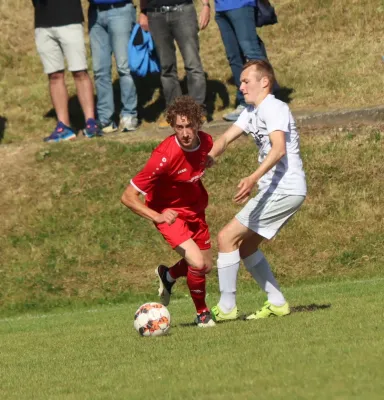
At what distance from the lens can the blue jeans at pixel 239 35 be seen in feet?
50.9

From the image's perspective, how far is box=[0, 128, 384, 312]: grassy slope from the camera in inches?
573

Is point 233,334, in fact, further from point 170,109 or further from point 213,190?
point 213,190

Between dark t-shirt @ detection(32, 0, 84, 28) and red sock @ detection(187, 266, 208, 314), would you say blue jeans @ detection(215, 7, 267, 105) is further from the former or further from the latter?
red sock @ detection(187, 266, 208, 314)

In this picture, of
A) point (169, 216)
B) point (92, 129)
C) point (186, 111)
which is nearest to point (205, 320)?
point (169, 216)

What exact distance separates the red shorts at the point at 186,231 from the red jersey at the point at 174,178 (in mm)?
90

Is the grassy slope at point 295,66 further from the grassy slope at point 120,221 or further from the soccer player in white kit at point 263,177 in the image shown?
the soccer player in white kit at point 263,177

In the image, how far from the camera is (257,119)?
9477mm

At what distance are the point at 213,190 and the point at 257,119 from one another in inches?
254

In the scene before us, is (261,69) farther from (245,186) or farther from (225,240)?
(225,240)

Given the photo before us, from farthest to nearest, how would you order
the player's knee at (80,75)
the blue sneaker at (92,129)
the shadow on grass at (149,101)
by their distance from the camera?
the shadow on grass at (149,101), the blue sneaker at (92,129), the player's knee at (80,75)

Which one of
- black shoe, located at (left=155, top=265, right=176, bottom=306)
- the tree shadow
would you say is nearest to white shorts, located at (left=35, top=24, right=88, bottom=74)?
the tree shadow

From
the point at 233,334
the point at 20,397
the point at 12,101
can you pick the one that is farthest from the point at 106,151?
the point at 20,397

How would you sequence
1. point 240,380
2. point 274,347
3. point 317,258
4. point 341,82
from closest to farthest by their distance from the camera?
point 240,380 < point 274,347 < point 317,258 < point 341,82

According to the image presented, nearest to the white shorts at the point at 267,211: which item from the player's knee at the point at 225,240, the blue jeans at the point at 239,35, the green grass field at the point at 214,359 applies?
the player's knee at the point at 225,240
